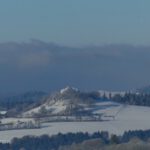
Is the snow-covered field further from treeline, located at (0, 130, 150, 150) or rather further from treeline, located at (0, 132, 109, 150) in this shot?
treeline, located at (0, 130, 150, 150)

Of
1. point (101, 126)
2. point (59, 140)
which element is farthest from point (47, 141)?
point (101, 126)

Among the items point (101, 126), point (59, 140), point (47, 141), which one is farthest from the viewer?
point (101, 126)

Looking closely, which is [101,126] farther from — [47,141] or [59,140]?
[47,141]

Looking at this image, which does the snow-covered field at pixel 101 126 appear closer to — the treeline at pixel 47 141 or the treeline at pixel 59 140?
the treeline at pixel 47 141

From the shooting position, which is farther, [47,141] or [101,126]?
[101,126]

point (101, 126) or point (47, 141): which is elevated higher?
point (101, 126)

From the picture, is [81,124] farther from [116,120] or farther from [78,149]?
[78,149]

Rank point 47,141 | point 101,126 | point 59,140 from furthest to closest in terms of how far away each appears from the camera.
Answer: point 101,126, point 59,140, point 47,141

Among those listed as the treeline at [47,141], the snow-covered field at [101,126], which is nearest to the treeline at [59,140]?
the treeline at [47,141]

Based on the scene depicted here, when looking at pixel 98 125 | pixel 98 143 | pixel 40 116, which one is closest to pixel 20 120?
pixel 40 116
